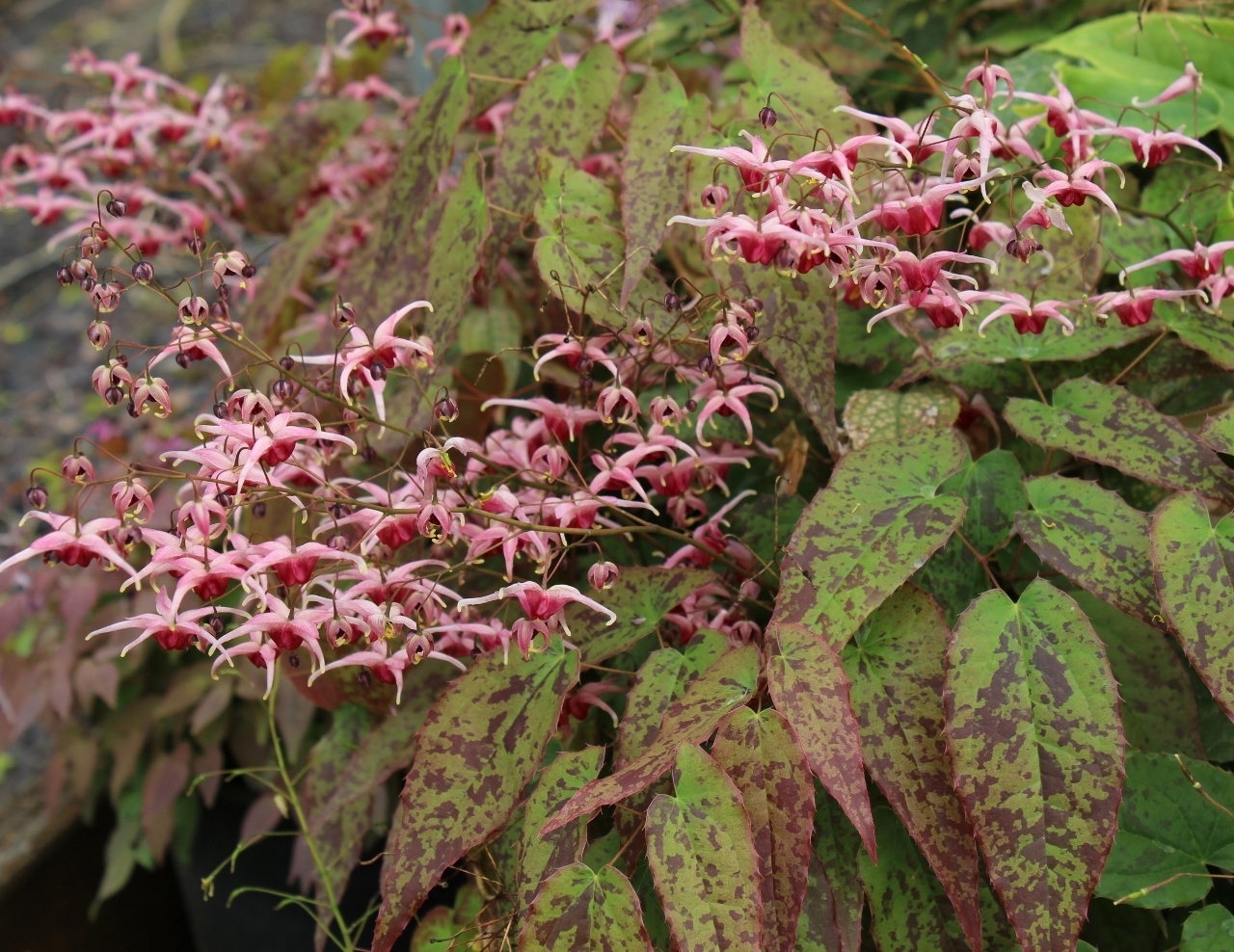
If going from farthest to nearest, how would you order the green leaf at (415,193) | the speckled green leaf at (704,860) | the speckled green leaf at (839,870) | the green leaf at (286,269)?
the green leaf at (286,269) < the green leaf at (415,193) < the speckled green leaf at (839,870) < the speckled green leaf at (704,860)

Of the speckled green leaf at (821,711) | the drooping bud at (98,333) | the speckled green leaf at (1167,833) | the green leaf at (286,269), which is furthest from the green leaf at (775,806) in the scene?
the green leaf at (286,269)

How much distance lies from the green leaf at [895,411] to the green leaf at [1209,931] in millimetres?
325

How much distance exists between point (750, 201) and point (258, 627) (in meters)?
0.41

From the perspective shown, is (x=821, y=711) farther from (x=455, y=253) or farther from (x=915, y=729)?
(x=455, y=253)

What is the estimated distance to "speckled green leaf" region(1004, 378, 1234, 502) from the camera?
0.67 metres

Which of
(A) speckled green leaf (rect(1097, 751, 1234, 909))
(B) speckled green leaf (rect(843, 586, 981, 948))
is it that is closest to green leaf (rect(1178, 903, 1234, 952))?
(A) speckled green leaf (rect(1097, 751, 1234, 909))

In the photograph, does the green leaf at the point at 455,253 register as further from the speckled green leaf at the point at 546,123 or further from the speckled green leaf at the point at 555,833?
the speckled green leaf at the point at 555,833

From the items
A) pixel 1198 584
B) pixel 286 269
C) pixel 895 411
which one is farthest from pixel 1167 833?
pixel 286 269

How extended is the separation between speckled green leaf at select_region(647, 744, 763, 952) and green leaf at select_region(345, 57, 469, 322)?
0.47 meters

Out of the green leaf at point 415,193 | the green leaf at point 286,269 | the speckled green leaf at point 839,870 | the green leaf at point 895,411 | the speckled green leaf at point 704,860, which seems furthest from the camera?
the green leaf at point 286,269

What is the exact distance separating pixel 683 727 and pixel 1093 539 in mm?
257

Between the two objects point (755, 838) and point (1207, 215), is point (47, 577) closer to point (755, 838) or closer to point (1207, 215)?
point (755, 838)

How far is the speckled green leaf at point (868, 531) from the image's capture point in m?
0.61

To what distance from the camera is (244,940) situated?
1312 millimetres
